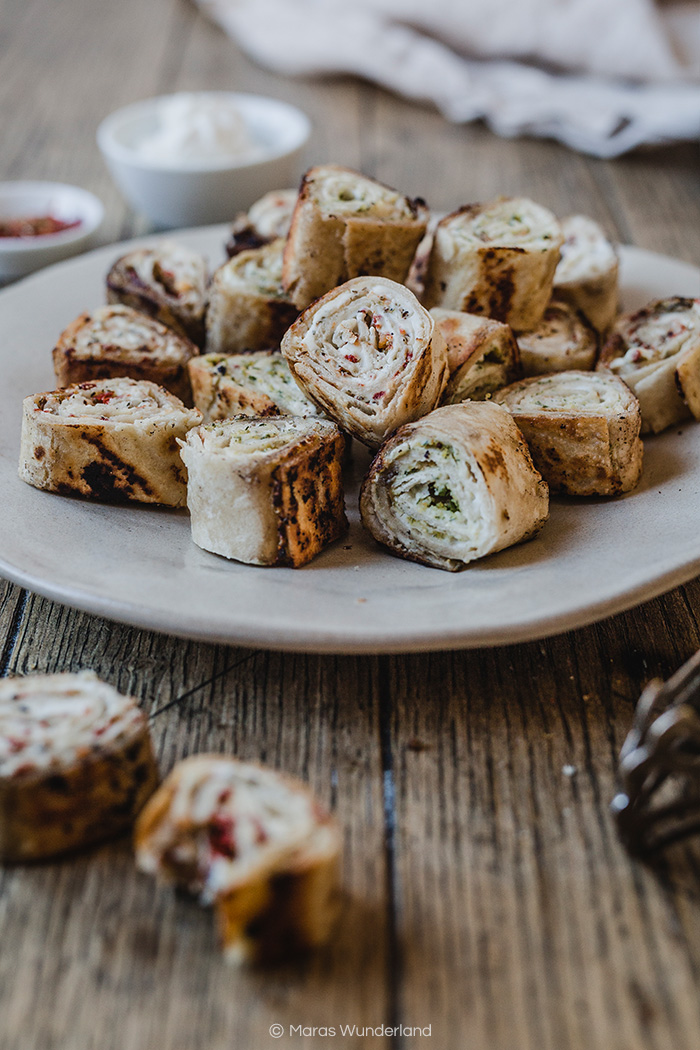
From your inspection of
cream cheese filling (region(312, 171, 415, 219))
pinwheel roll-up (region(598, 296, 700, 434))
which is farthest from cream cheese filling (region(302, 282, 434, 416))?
pinwheel roll-up (region(598, 296, 700, 434))

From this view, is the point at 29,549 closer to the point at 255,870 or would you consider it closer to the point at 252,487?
the point at 252,487

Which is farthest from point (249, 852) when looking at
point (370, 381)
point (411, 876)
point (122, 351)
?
point (122, 351)

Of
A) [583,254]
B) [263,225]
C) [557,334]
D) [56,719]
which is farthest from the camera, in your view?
[263,225]

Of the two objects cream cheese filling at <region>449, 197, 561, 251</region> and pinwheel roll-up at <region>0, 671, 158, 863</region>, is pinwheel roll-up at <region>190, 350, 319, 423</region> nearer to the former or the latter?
cream cheese filling at <region>449, 197, 561, 251</region>

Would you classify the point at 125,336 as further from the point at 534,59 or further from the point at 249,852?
the point at 534,59

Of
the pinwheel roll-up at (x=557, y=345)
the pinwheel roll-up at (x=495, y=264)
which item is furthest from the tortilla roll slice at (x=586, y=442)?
the pinwheel roll-up at (x=495, y=264)
